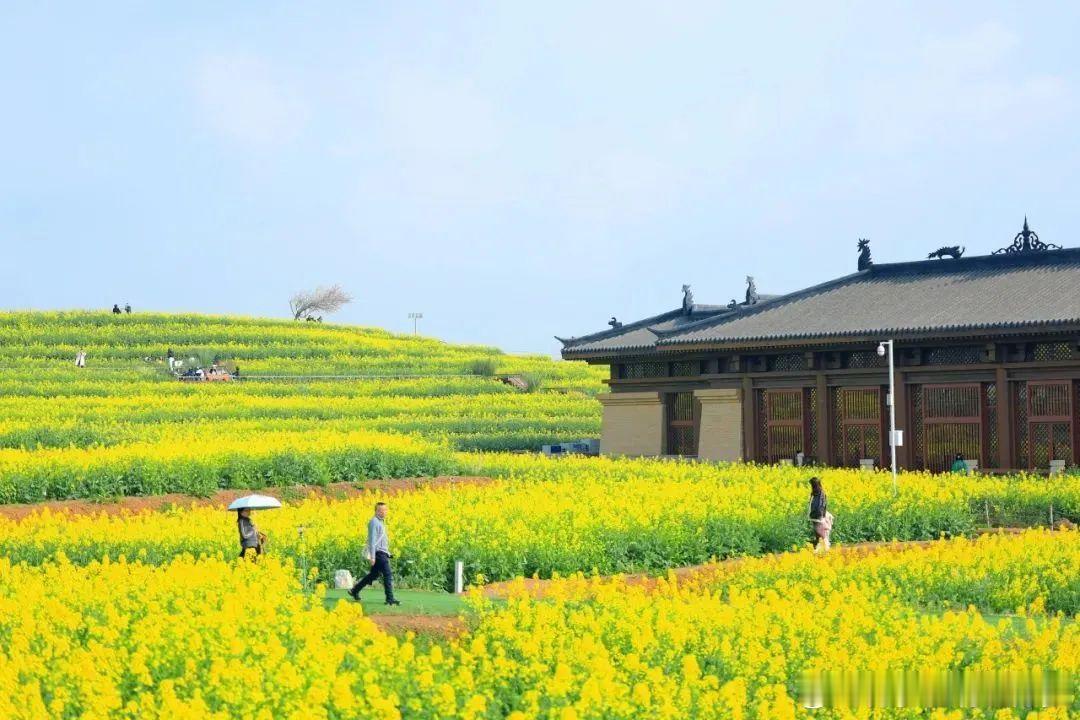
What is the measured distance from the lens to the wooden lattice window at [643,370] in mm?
50159

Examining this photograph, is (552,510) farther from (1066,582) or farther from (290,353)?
(290,353)

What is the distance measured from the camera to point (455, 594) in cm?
2234

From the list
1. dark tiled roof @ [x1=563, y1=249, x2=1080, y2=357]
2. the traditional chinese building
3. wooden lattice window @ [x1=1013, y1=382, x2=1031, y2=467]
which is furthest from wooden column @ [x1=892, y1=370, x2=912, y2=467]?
wooden lattice window @ [x1=1013, y1=382, x2=1031, y2=467]

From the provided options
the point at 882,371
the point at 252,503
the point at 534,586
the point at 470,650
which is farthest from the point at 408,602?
the point at 882,371

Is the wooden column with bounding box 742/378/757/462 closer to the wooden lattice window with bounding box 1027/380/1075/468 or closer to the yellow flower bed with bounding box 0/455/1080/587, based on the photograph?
the yellow flower bed with bounding box 0/455/1080/587

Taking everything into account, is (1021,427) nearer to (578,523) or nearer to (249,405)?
(578,523)

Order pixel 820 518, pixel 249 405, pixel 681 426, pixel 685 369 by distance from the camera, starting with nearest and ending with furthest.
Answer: pixel 820 518 → pixel 685 369 → pixel 681 426 → pixel 249 405

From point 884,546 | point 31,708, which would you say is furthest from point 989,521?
point 31,708

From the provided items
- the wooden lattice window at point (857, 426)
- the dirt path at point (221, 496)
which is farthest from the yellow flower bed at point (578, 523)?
the wooden lattice window at point (857, 426)

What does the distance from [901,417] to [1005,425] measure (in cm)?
306

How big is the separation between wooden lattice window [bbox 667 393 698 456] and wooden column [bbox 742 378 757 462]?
3232mm

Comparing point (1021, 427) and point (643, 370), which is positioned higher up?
point (643, 370)

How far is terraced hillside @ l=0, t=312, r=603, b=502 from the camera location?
36438 mm

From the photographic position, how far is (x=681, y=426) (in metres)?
49.3
